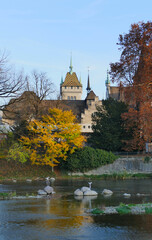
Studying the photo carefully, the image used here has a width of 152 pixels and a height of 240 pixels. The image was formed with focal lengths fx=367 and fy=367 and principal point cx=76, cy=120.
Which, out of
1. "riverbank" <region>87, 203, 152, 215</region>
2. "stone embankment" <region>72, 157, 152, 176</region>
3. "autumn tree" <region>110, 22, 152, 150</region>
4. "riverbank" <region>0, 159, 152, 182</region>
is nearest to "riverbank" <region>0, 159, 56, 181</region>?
"riverbank" <region>0, 159, 152, 182</region>

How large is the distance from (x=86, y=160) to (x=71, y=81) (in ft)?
324

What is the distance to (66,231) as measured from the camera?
12.2 metres

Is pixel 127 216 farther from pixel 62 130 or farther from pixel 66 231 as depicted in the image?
pixel 62 130

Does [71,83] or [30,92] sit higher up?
[71,83]

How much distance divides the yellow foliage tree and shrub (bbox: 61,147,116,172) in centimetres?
76

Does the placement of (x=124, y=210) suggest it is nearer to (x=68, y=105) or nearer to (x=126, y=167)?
(x=126, y=167)

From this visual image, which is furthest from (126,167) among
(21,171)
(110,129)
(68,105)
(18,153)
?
(68,105)

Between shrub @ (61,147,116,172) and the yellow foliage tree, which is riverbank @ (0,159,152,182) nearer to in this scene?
shrub @ (61,147,116,172)

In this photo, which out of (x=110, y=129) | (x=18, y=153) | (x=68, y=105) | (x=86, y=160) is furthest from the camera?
(x=68, y=105)

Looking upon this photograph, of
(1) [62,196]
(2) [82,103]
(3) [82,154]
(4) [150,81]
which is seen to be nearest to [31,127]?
(3) [82,154]

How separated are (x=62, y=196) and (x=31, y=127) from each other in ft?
69.5

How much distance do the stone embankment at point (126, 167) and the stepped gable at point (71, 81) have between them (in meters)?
96.1

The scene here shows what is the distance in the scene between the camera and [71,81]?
5438 inches

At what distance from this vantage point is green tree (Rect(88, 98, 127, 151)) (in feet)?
151
